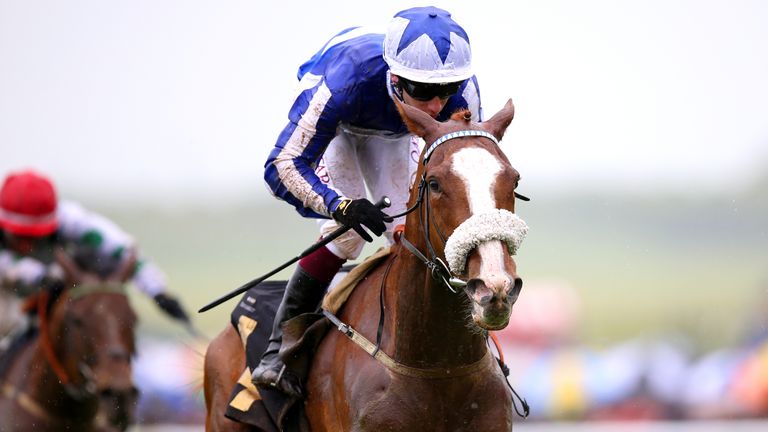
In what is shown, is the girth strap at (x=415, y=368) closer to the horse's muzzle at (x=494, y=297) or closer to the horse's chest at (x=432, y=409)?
the horse's chest at (x=432, y=409)

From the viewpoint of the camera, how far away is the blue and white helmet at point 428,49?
4629 millimetres

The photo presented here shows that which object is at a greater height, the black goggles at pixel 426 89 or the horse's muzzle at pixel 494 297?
the black goggles at pixel 426 89

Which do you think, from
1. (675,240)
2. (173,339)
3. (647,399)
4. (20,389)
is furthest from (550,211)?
(20,389)

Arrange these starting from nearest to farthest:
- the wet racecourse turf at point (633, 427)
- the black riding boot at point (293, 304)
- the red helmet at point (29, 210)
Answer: the black riding boot at point (293, 304) < the red helmet at point (29, 210) < the wet racecourse turf at point (633, 427)

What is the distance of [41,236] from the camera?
9.80m

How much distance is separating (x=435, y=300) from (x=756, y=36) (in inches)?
499

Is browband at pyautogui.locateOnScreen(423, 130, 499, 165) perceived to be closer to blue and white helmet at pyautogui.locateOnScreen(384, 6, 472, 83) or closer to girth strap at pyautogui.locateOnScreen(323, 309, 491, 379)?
blue and white helmet at pyautogui.locateOnScreen(384, 6, 472, 83)

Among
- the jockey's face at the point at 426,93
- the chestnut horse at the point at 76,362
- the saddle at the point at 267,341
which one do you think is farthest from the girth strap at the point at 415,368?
the chestnut horse at the point at 76,362

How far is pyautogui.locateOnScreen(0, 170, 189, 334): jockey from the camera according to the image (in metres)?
9.14

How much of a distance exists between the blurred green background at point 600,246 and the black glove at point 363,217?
8.82 meters

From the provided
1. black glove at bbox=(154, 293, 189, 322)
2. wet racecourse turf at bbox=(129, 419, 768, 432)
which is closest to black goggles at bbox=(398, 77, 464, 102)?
black glove at bbox=(154, 293, 189, 322)

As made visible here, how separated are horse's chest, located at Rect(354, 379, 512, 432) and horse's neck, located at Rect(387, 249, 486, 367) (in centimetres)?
8

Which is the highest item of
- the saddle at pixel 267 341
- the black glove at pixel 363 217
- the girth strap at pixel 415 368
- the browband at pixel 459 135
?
the browband at pixel 459 135

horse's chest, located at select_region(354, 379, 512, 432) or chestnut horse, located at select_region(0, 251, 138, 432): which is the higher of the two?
horse's chest, located at select_region(354, 379, 512, 432)
